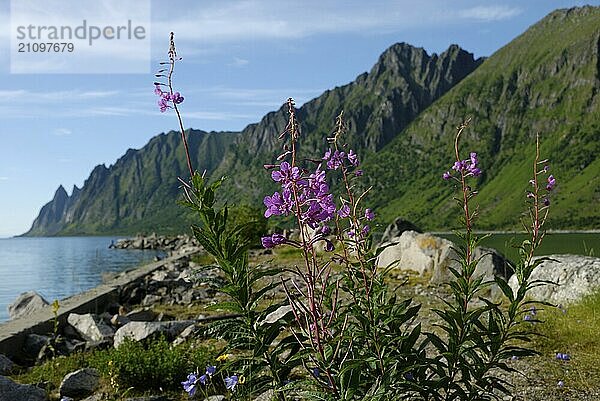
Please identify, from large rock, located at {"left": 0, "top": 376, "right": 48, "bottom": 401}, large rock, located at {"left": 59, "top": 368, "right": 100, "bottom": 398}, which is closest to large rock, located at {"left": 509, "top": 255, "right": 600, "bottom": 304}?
large rock, located at {"left": 59, "top": 368, "right": 100, "bottom": 398}

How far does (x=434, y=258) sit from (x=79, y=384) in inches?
411

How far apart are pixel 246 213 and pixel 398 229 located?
830 cm

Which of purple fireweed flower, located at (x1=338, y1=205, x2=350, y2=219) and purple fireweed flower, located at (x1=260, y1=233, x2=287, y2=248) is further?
purple fireweed flower, located at (x1=338, y1=205, x2=350, y2=219)

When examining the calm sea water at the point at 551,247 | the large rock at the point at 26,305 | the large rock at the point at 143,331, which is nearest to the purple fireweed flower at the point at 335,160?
the calm sea water at the point at 551,247

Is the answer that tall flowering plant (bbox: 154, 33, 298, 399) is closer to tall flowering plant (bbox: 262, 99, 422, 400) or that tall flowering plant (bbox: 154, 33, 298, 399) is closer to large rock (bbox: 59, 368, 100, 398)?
tall flowering plant (bbox: 262, 99, 422, 400)

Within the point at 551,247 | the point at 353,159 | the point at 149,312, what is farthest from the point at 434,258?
the point at 551,247

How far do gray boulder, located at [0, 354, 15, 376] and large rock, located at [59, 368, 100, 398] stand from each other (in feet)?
4.53

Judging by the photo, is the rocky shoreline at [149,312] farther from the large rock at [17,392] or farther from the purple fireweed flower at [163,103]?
the purple fireweed flower at [163,103]

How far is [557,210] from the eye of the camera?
151 meters

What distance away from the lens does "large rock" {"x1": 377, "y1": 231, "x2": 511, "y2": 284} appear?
39.8ft

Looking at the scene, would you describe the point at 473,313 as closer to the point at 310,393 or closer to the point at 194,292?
the point at 310,393

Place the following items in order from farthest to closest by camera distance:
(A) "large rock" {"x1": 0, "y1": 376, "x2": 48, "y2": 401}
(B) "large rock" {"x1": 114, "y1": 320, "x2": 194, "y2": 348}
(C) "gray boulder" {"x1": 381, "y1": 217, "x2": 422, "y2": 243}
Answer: (C) "gray boulder" {"x1": 381, "y1": 217, "x2": 422, "y2": 243} < (B) "large rock" {"x1": 114, "y1": 320, "x2": 194, "y2": 348} < (A) "large rock" {"x1": 0, "y1": 376, "x2": 48, "y2": 401}

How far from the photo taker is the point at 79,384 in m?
5.69

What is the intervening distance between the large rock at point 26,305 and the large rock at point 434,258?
711cm
